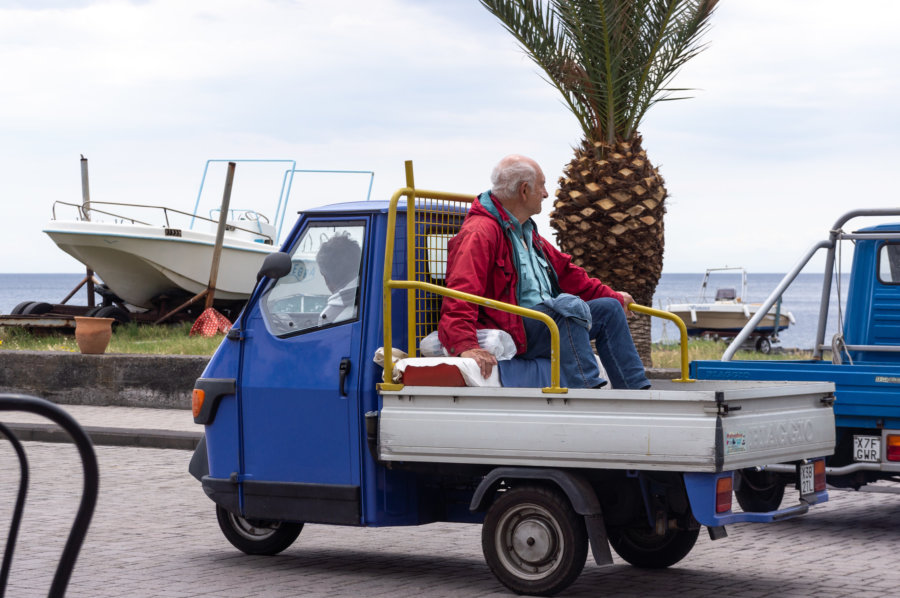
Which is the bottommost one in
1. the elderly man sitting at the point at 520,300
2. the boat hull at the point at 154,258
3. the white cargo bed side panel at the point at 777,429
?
the white cargo bed side panel at the point at 777,429

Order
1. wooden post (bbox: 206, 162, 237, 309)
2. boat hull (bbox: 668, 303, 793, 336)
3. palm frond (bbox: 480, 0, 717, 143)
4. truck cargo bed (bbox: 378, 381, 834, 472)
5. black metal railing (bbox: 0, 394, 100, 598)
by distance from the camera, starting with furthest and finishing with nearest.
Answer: boat hull (bbox: 668, 303, 793, 336)
wooden post (bbox: 206, 162, 237, 309)
palm frond (bbox: 480, 0, 717, 143)
truck cargo bed (bbox: 378, 381, 834, 472)
black metal railing (bbox: 0, 394, 100, 598)

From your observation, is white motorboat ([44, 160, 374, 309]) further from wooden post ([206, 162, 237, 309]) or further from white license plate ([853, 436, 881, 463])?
white license plate ([853, 436, 881, 463])

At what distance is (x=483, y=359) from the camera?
6504mm

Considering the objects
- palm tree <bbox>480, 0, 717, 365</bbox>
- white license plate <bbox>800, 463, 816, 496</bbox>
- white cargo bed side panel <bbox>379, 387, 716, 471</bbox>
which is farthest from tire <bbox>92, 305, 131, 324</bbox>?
white license plate <bbox>800, 463, 816, 496</bbox>

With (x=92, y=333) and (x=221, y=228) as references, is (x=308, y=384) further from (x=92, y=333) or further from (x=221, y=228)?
(x=221, y=228)

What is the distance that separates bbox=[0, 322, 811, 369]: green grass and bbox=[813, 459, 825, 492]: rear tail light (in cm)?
947

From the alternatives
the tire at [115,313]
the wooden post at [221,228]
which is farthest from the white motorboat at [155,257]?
the wooden post at [221,228]

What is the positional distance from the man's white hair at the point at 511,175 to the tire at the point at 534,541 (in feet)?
5.35

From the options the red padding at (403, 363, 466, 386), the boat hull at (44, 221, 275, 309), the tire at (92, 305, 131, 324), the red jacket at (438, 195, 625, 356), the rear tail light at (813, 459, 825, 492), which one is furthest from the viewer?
the boat hull at (44, 221, 275, 309)

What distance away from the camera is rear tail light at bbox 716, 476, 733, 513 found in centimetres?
591

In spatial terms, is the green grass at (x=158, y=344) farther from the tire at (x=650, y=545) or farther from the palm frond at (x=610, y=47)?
the tire at (x=650, y=545)

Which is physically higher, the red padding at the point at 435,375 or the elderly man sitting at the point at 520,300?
the elderly man sitting at the point at 520,300

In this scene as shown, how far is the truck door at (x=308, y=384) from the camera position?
22.3 feet

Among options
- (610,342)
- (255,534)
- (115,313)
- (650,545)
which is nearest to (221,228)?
(115,313)
